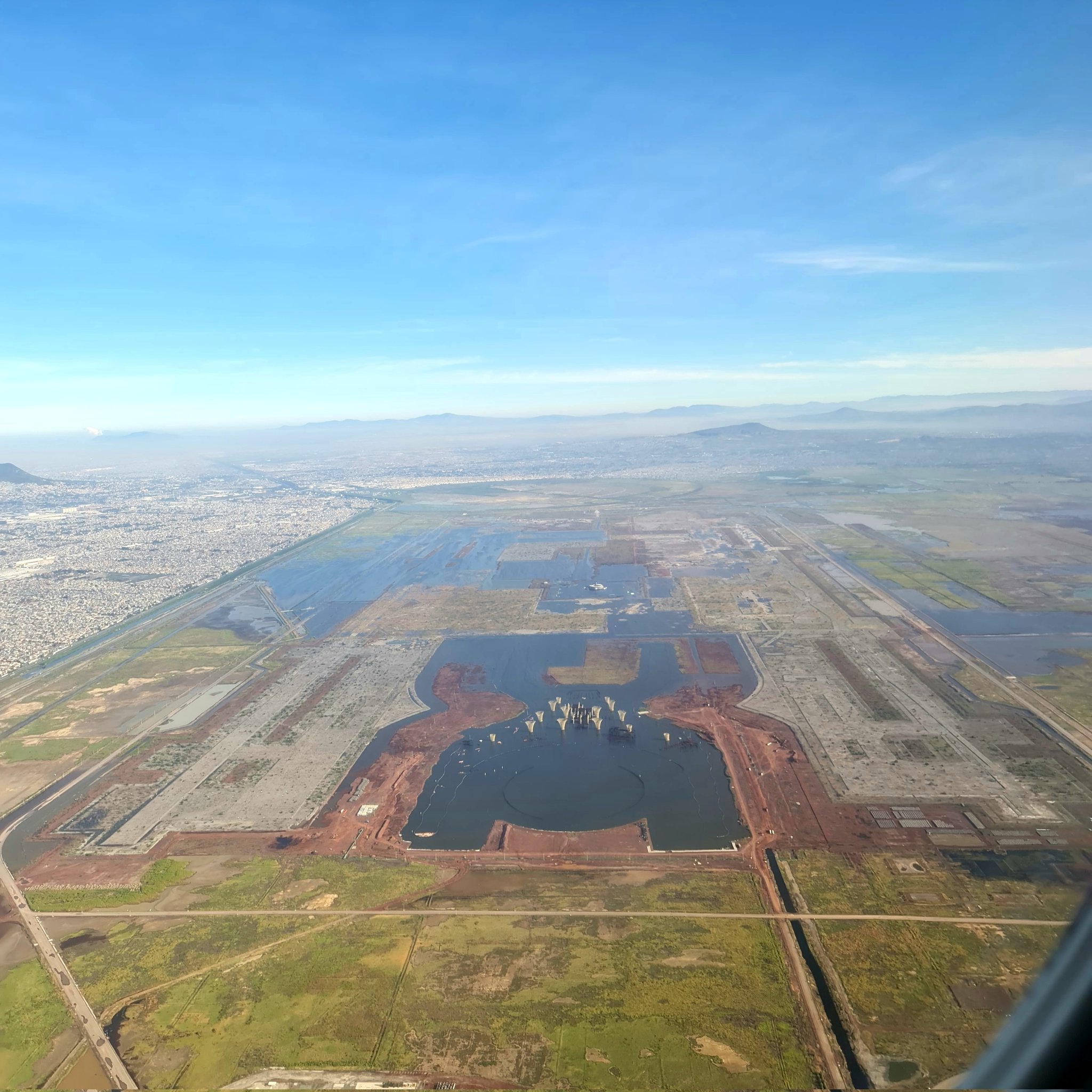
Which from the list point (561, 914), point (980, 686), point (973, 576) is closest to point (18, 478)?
point (561, 914)

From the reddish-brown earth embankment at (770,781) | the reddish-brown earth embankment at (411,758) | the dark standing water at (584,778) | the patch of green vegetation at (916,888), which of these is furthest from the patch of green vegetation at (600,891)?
the reddish-brown earth embankment at (411,758)

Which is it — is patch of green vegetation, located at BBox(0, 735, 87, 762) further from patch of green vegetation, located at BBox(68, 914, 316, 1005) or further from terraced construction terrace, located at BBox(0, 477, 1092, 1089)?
patch of green vegetation, located at BBox(68, 914, 316, 1005)

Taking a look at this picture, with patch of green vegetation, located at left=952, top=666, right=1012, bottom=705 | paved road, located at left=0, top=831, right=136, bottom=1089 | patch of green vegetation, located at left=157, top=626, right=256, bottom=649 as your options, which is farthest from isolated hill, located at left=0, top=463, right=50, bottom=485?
patch of green vegetation, located at left=952, top=666, right=1012, bottom=705

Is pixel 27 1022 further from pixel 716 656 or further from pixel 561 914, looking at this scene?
pixel 716 656

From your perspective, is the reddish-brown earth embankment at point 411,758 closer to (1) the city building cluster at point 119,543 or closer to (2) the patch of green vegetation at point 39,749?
(2) the patch of green vegetation at point 39,749

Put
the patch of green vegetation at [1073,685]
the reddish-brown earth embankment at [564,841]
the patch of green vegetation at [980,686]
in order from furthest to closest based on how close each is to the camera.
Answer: the patch of green vegetation at [980,686]
the patch of green vegetation at [1073,685]
the reddish-brown earth embankment at [564,841]

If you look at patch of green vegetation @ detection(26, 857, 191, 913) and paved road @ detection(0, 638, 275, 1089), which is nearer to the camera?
paved road @ detection(0, 638, 275, 1089)

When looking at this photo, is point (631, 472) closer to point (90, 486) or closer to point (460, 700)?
point (460, 700)

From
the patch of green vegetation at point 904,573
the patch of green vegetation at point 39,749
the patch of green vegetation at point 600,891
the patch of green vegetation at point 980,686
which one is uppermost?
→ the patch of green vegetation at point 904,573
